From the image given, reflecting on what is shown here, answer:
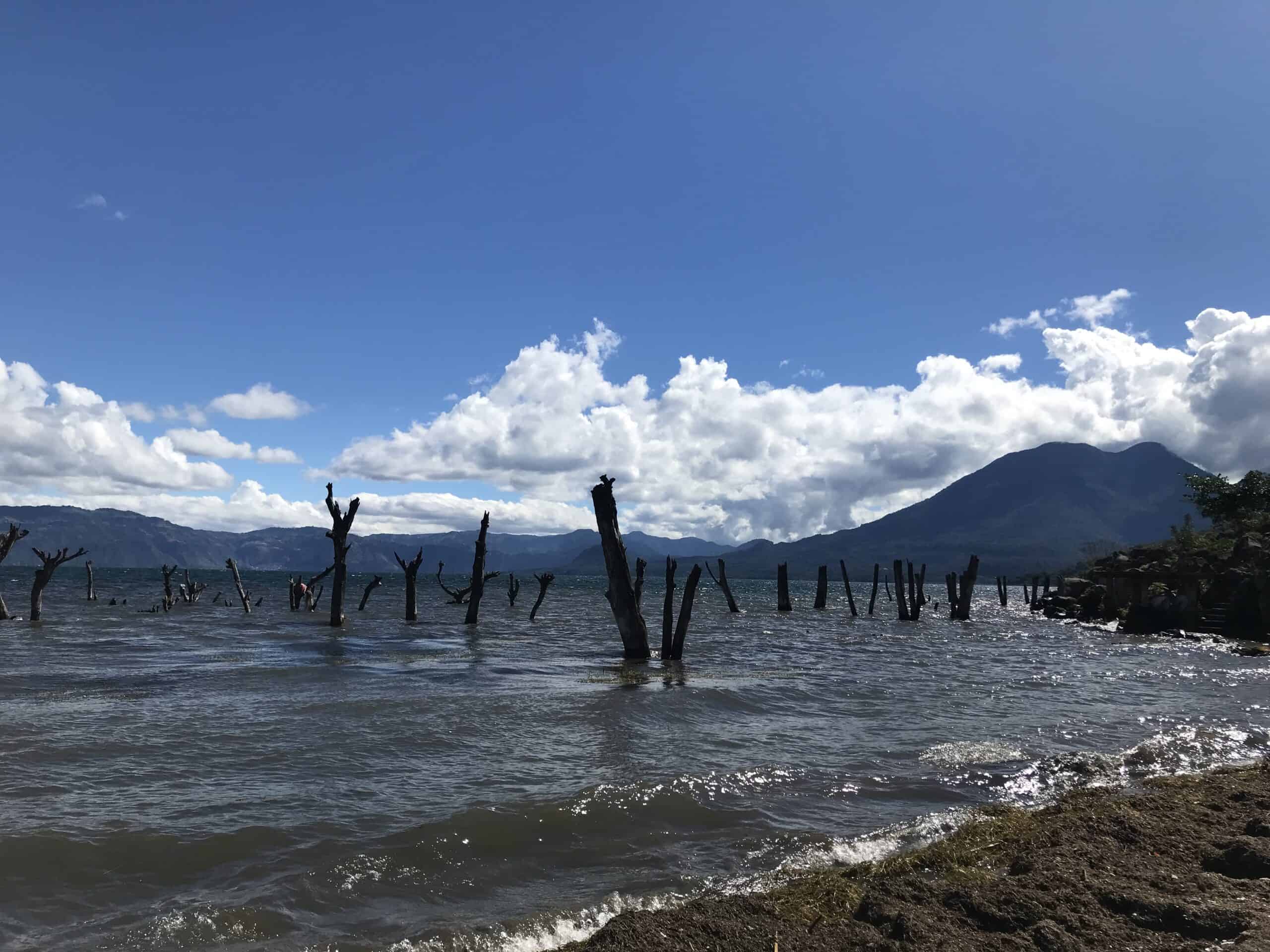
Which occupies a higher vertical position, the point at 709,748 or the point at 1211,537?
the point at 1211,537

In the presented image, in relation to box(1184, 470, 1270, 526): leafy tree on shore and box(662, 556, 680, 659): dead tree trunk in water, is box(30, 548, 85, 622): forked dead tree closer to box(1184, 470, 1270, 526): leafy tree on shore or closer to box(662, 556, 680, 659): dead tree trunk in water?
box(662, 556, 680, 659): dead tree trunk in water

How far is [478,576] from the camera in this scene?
3123cm

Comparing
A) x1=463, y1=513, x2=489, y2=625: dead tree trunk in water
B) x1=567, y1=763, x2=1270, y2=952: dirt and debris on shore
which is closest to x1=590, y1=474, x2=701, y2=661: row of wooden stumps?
x1=463, y1=513, x2=489, y2=625: dead tree trunk in water

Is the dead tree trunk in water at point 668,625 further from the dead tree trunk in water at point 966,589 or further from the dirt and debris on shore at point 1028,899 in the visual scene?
the dead tree trunk in water at point 966,589

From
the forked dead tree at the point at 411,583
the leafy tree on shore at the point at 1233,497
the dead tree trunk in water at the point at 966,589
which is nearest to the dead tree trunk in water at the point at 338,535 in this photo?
the forked dead tree at the point at 411,583

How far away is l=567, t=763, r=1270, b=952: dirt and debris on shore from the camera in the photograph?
14.6ft

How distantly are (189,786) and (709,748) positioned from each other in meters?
5.98

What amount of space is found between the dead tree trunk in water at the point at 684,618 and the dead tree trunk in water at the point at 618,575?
0.79 m

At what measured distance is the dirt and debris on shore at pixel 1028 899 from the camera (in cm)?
445

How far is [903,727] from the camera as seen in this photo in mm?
11531

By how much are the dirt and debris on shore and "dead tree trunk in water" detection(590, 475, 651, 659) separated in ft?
44.9

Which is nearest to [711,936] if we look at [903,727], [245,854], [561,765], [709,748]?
[245,854]

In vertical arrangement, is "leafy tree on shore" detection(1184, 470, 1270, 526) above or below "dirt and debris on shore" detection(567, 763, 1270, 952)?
above

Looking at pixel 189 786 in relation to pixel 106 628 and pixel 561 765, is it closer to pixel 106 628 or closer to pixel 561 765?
pixel 561 765
